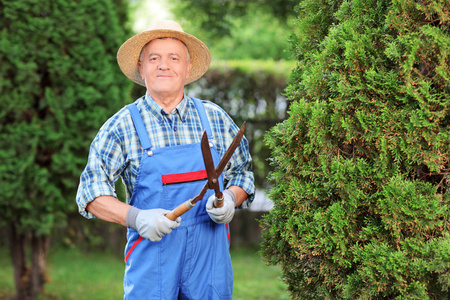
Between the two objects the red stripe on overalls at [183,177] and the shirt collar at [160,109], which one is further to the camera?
the shirt collar at [160,109]

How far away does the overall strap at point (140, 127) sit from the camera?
2730 millimetres

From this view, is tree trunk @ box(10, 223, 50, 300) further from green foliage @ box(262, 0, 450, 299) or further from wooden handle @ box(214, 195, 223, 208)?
green foliage @ box(262, 0, 450, 299)

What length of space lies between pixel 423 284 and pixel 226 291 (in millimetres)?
1056

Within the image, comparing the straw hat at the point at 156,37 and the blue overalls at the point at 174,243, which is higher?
the straw hat at the point at 156,37

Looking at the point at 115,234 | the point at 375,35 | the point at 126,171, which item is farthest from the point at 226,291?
the point at 115,234

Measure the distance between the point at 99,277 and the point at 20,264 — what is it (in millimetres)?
1872

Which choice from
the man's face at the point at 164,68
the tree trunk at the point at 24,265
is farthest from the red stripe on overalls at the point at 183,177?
the tree trunk at the point at 24,265

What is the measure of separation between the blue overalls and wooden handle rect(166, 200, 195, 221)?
15 cm

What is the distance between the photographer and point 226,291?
2814mm

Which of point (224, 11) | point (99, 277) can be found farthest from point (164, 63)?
point (99, 277)

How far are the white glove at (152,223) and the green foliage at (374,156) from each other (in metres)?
0.65

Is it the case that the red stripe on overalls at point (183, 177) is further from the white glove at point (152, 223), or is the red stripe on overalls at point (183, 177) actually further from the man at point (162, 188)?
the white glove at point (152, 223)

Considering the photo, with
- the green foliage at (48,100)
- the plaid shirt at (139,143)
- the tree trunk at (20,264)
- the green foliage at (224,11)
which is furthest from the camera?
the green foliage at (224,11)

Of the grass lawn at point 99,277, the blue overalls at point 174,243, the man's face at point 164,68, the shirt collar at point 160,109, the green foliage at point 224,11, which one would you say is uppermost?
the green foliage at point 224,11
